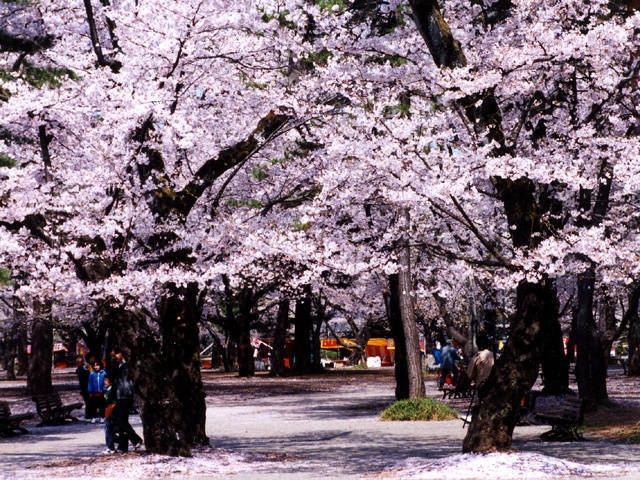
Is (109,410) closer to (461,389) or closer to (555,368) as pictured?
(555,368)

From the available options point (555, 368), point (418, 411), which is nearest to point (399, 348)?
point (418, 411)

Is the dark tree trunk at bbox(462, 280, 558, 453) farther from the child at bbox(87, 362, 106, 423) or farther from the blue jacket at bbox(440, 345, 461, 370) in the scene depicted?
the blue jacket at bbox(440, 345, 461, 370)

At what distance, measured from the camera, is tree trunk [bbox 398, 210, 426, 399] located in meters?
23.0

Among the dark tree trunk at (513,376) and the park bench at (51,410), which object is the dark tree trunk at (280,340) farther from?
the dark tree trunk at (513,376)

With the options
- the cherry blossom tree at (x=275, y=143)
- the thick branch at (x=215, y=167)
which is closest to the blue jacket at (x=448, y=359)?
the cherry blossom tree at (x=275, y=143)

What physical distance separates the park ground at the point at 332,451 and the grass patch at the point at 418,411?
47cm

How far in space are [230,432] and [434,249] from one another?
8496mm

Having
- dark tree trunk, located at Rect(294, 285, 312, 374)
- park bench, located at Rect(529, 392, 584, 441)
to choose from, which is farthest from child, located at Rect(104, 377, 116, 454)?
dark tree trunk, located at Rect(294, 285, 312, 374)

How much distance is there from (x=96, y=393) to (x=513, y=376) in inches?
582

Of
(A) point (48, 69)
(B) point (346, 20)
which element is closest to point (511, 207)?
(B) point (346, 20)

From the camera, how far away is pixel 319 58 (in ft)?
62.1

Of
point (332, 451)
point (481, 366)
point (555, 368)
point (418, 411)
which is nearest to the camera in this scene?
point (332, 451)

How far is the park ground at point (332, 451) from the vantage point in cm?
1241

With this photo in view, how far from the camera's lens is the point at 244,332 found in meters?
51.6
